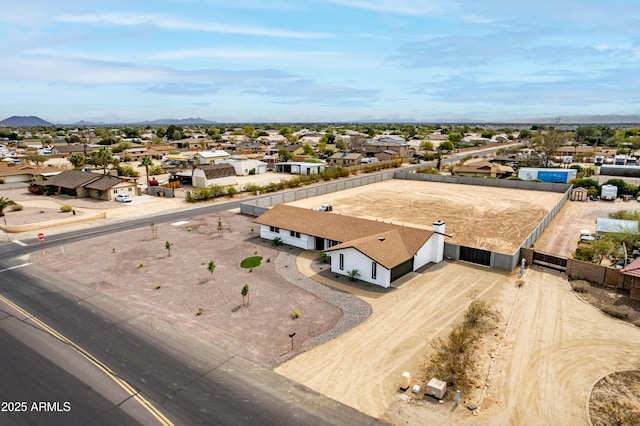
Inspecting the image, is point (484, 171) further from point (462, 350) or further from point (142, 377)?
point (142, 377)

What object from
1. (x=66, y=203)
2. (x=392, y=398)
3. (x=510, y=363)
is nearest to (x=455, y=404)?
(x=392, y=398)

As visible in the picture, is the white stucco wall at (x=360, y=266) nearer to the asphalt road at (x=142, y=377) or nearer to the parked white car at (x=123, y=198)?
the asphalt road at (x=142, y=377)

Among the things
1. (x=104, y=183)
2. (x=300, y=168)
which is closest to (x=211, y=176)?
(x=104, y=183)

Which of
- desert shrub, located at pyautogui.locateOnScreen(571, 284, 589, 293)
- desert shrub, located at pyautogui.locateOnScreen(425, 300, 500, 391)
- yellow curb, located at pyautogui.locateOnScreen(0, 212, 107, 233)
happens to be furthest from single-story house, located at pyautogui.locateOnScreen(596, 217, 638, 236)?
yellow curb, located at pyautogui.locateOnScreen(0, 212, 107, 233)

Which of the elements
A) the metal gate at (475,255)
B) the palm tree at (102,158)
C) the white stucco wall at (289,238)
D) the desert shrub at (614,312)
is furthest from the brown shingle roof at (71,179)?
the desert shrub at (614,312)

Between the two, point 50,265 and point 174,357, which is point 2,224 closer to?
point 50,265

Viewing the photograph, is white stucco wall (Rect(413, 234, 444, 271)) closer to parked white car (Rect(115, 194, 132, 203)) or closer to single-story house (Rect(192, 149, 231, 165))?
parked white car (Rect(115, 194, 132, 203))
